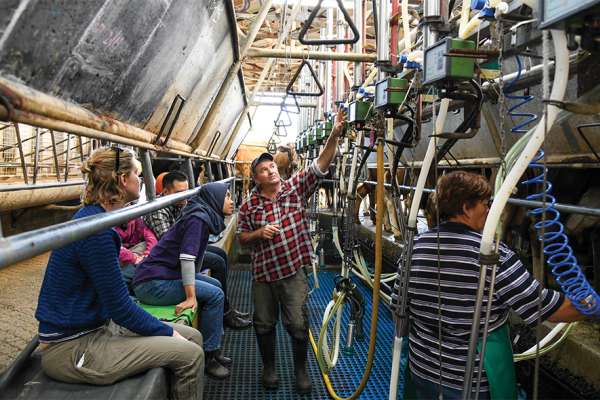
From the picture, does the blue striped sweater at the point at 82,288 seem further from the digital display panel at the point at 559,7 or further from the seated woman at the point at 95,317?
the digital display panel at the point at 559,7

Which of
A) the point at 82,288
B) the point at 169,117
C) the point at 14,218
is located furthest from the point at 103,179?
the point at 14,218

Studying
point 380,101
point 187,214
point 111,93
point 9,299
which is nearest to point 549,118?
point 380,101

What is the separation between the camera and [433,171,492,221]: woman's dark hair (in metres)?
1.57

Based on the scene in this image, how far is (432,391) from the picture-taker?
160 cm

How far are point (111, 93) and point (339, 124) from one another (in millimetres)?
1350

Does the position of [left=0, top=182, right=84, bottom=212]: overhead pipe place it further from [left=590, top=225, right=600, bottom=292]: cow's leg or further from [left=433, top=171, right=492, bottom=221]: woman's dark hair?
[left=590, top=225, right=600, bottom=292]: cow's leg

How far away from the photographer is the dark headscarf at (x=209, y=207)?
268 cm

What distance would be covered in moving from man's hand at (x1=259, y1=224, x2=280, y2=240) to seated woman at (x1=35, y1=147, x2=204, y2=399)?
940mm

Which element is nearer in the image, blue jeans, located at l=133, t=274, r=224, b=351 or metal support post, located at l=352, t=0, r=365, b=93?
blue jeans, located at l=133, t=274, r=224, b=351

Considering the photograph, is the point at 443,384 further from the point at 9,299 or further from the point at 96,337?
the point at 9,299

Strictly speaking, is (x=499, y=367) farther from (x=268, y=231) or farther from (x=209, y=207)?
(x=209, y=207)

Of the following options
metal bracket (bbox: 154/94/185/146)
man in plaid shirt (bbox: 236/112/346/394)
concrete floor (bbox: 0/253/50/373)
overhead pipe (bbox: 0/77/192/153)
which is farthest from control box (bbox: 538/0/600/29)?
concrete floor (bbox: 0/253/50/373)

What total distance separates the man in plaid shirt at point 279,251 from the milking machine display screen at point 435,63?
1.17 m

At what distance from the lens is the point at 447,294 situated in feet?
5.01
